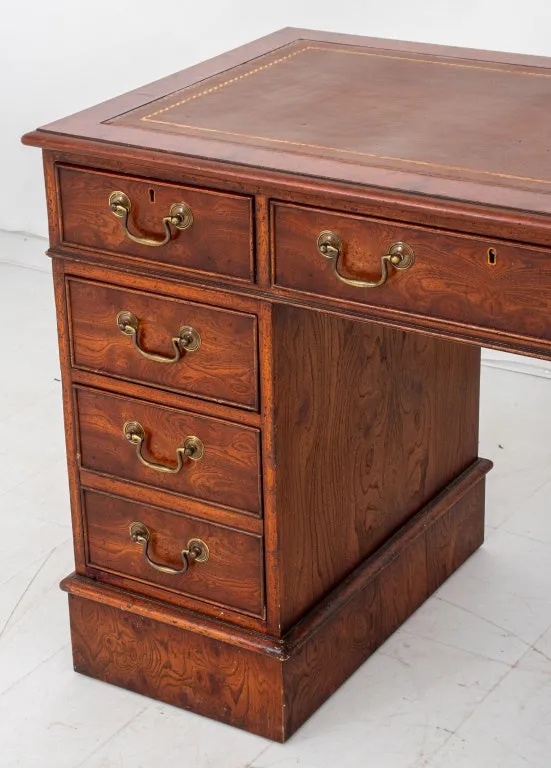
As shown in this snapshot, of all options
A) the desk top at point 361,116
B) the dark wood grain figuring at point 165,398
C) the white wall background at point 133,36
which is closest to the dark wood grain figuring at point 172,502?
the dark wood grain figuring at point 165,398

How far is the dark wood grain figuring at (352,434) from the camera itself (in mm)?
2463

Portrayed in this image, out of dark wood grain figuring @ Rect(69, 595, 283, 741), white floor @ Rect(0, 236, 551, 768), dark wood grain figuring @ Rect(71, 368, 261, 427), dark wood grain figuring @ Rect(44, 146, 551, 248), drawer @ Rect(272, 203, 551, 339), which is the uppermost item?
dark wood grain figuring @ Rect(44, 146, 551, 248)

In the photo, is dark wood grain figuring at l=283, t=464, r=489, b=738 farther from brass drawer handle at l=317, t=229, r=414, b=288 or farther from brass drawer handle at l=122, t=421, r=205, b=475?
brass drawer handle at l=317, t=229, r=414, b=288

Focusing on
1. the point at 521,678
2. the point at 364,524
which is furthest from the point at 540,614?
the point at 364,524

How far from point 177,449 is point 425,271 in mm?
575

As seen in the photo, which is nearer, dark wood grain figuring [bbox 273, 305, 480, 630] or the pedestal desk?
the pedestal desk

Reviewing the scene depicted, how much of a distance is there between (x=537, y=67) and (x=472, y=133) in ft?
1.22

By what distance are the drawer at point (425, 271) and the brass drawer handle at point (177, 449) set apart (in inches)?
13.8

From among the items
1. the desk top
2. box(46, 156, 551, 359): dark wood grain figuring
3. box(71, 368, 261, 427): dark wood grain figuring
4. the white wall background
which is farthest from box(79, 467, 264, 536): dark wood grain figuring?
the white wall background

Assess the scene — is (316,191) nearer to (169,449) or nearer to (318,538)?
(169,449)

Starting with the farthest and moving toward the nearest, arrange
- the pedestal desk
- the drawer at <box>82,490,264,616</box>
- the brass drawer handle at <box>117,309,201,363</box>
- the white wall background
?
1. the white wall background
2. the drawer at <box>82,490,264,616</box>
3. the brass drawer handle at <box>117,309,201,363</box>
4. the pedestal desk

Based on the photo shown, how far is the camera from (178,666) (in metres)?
2.66

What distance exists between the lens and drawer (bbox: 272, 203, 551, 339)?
209 cm

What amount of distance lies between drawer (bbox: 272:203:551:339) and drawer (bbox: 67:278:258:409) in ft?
0.50
